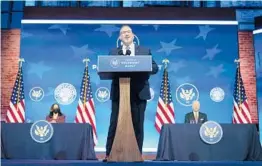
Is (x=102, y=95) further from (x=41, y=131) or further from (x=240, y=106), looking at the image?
(x=41, y=131)

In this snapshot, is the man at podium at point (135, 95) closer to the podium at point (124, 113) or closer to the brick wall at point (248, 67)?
the podium at point (124, 113)

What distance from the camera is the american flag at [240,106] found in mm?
6638

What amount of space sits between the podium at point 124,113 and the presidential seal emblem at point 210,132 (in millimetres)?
1357

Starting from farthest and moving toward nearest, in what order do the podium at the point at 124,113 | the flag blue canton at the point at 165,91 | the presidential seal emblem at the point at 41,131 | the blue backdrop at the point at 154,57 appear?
1. the blue backdrop at the point at 154,57
2. the flag blue canton at the point at 165,91
3. the presidential seal emblem at the point at 41,131
4. the podium at the point at 124,113

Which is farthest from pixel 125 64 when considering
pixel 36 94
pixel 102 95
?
pixel 36 94

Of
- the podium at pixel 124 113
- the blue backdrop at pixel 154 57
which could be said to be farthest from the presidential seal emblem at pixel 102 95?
the podium at pixel 124 113

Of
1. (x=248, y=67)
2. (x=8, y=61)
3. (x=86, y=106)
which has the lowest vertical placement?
(x=86, y=106)

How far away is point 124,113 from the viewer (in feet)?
9.66

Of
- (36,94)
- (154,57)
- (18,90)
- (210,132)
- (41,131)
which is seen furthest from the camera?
(154,57)

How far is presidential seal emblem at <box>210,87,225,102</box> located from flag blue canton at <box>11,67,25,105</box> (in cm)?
343

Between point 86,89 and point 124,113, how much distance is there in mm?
3891

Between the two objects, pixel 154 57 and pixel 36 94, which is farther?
pixel 154 57

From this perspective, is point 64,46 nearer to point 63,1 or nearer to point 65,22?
point 65,22

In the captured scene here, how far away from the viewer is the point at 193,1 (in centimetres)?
752
